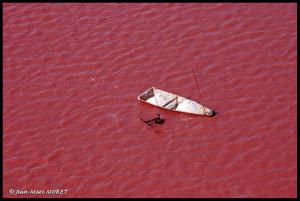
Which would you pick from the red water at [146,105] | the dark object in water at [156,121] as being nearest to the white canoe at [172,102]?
the red water at [146,105]

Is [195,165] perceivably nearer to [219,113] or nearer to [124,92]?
[219,113]

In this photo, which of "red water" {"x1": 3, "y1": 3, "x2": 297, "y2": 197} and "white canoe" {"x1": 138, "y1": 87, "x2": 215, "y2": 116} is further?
"white canoe" {"x1": 138, "y1": 87, "x2": 215, "y2": 116}

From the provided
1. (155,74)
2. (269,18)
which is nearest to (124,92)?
(155,74)

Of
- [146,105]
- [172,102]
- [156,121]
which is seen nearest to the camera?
[156,121]

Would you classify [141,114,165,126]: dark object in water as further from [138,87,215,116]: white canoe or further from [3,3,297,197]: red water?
[138,87,215,116]: white canoe

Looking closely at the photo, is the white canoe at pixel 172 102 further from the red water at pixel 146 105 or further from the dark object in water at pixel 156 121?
the dark object in water at pixel 156 121

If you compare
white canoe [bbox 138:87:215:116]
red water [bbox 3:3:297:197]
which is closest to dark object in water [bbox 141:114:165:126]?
red water [bbox 3:3:297:197]

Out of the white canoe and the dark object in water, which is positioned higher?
the white canoe
